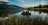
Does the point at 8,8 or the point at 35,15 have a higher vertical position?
the point at 8,8

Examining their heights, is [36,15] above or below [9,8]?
below

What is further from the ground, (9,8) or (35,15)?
Answer: (9,8)

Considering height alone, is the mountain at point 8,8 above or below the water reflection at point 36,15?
above

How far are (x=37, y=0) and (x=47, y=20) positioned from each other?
0.41 metres

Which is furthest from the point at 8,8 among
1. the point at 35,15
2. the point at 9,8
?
the point at 35,15

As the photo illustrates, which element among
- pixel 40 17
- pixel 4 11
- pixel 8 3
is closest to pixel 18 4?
pixel 8 3

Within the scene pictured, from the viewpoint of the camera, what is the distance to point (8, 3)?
1779mm

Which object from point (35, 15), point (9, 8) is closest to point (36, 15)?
point (35, 15)

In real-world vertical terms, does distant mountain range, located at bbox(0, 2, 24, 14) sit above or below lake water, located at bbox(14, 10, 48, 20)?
above

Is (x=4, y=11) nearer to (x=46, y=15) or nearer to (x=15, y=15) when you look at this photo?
(x=15, y=15)

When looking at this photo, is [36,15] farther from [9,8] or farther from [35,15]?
[9,8]

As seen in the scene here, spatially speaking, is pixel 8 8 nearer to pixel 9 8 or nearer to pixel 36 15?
pixel 9 8

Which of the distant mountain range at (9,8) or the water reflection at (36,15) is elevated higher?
the distant mountain range at (9,8)

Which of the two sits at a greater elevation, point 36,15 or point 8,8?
point 8,8
